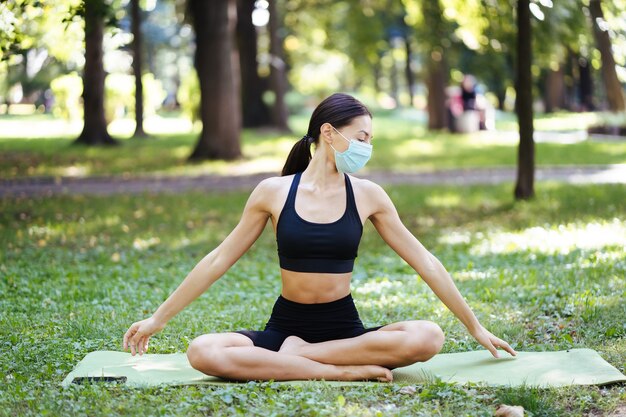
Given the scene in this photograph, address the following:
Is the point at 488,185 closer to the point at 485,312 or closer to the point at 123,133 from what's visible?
the point at 485,312

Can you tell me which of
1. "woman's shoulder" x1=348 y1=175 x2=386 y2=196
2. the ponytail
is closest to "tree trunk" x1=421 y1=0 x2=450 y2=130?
the ponytail

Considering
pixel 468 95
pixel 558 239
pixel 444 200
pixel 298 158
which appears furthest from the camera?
pixel 468 95

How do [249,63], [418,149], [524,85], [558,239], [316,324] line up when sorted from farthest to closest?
[249,63] → [418,149] → [524,85] → [558,239] → [316,324]

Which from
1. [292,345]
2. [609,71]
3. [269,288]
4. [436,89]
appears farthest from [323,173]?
[436,89]

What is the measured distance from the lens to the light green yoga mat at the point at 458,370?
5836 mm

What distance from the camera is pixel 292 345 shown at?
19.6 feet

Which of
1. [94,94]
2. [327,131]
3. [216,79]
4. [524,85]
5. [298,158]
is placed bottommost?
[298,158]

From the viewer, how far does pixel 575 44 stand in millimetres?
18656

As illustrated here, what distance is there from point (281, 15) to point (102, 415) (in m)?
38.7

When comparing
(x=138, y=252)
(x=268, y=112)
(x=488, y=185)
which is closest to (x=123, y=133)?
(x=268, y=112)

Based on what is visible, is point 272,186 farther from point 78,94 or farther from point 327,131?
point 78,94

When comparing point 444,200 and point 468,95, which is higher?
point 468,95

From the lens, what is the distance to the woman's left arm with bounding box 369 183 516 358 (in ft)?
19.9

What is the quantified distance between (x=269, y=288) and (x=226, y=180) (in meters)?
9.38
